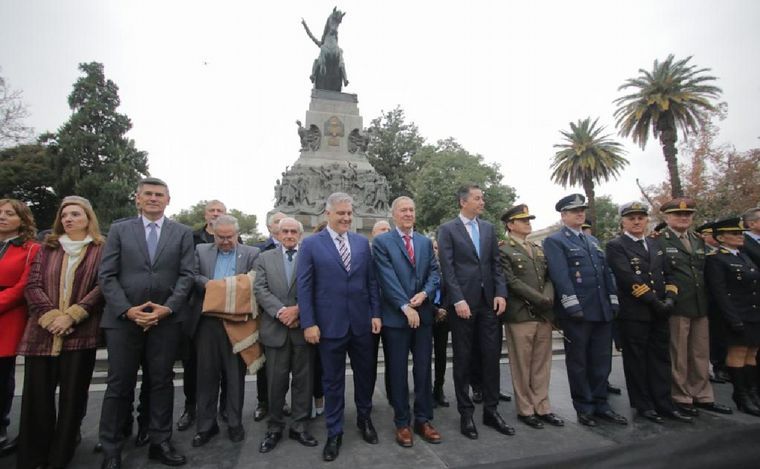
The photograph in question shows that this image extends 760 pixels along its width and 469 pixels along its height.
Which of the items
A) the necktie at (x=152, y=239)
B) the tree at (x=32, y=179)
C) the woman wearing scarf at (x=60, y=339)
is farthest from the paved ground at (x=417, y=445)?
the tree at (x=32, y=179)

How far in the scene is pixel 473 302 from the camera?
3.98 meters

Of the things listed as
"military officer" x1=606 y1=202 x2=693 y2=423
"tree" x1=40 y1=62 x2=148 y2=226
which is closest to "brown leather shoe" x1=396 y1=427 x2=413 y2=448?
"military officer" x1=606 y1=202 x2=693 y2=423

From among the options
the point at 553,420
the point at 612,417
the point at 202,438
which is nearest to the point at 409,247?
the point at 553,420

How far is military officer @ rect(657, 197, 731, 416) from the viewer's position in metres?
4.55

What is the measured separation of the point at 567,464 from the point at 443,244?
2.38 metres

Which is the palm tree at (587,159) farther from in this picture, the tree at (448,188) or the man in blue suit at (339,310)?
the man in blue suit at (339,310)

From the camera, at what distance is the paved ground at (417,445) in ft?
10.7

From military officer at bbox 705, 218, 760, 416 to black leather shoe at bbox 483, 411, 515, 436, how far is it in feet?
9.86

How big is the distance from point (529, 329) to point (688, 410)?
81.3 inches

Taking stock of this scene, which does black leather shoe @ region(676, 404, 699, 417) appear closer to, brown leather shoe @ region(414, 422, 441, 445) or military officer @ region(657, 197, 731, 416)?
military officer @ region(657, 197, 731, 416)

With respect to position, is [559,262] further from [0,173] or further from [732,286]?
[0,173]

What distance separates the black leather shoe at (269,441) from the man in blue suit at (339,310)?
0.57 metres

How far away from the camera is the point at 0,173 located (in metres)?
24.3

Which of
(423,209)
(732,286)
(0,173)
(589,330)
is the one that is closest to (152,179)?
(589,330)
